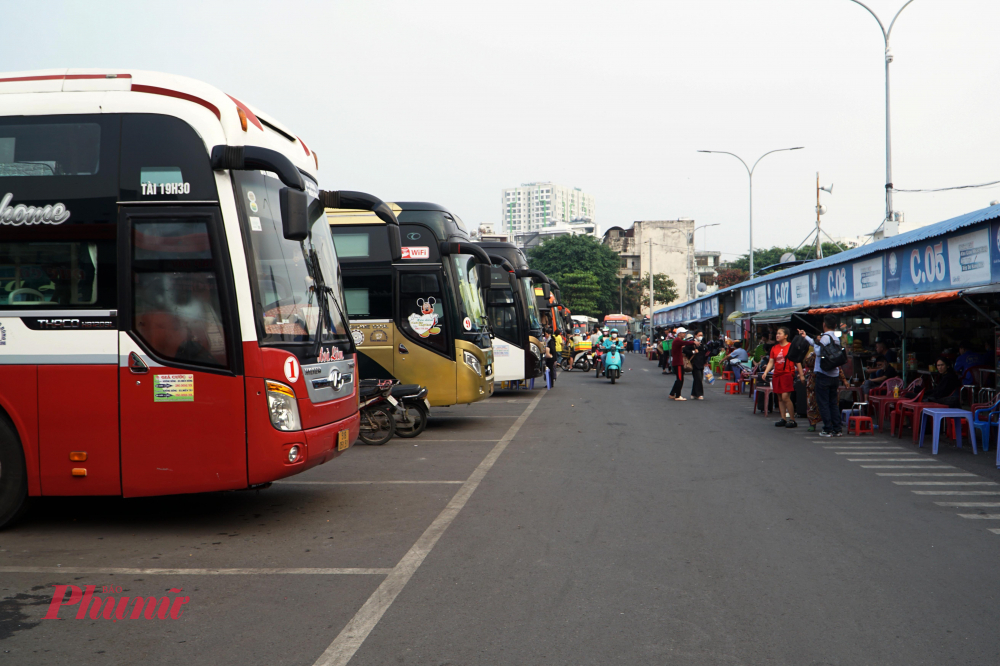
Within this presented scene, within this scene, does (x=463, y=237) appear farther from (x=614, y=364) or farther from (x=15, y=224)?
(x=614, y=364)

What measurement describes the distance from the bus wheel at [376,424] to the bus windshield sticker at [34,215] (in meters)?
6.15

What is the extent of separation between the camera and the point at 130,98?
617cm

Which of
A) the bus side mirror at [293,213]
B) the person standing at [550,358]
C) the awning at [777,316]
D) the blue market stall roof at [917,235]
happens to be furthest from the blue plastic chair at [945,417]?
the person standing at [550,358]

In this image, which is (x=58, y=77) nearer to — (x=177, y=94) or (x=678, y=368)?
(x=177, y=94)

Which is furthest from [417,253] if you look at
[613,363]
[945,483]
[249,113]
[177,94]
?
[613,363]

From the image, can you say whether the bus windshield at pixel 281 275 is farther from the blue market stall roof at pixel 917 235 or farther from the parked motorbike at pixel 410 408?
the blue market stall roof at pixel 917 235

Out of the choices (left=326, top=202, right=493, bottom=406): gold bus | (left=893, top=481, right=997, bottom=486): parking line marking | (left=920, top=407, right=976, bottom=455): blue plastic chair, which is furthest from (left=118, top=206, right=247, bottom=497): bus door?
(left=920, top=407, right=976, bottom=455): blue plastic chair

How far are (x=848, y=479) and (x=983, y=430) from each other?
362 cm

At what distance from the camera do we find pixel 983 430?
10797mm

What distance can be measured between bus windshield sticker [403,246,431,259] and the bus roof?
6.46 metres

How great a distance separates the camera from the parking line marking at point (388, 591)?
Answer: 3.87m

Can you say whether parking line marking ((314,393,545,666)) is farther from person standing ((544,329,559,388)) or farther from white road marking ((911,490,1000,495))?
person standing ((544,329,559,388))

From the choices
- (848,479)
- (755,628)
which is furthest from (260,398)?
(848,479)

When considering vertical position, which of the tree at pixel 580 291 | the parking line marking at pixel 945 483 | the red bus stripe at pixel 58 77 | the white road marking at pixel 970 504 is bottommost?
the parking line marking at pixel 945 483
